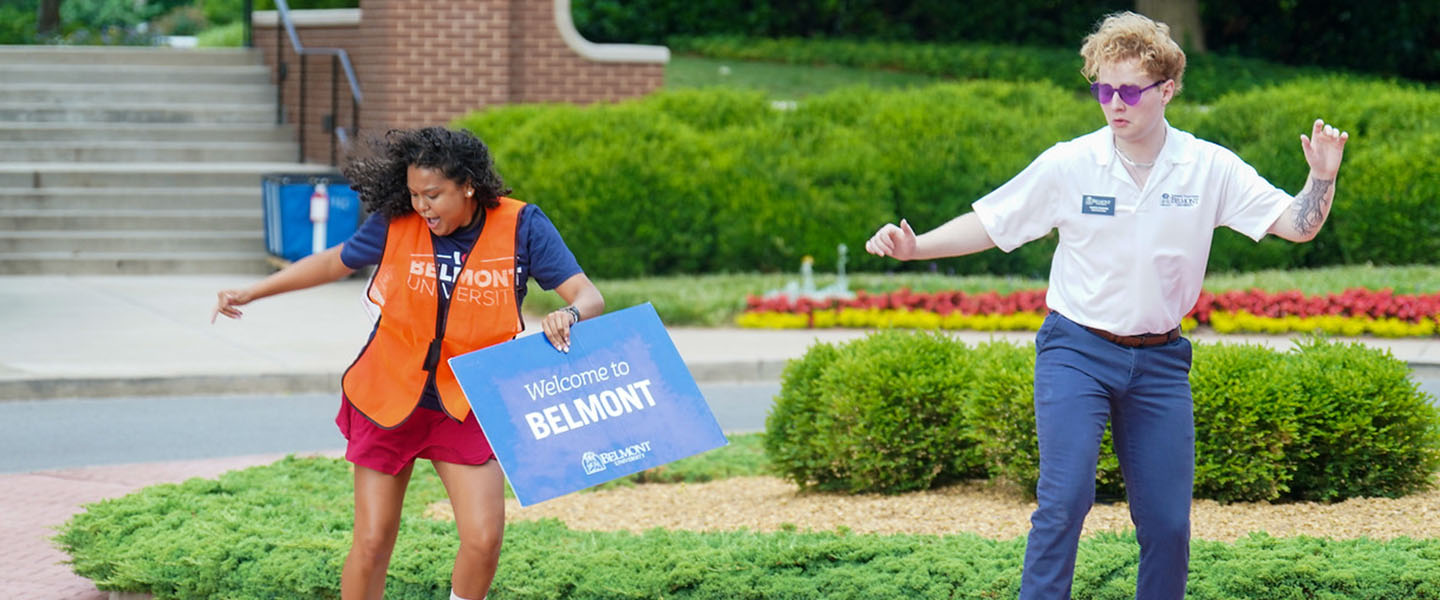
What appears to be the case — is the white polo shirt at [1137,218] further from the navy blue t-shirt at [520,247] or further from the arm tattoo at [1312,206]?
the navy blue t-shirt at [520,247]

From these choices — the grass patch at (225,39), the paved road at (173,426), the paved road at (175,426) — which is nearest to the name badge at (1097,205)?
the paved road at (175,426)

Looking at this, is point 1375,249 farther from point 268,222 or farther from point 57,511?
point 57,511

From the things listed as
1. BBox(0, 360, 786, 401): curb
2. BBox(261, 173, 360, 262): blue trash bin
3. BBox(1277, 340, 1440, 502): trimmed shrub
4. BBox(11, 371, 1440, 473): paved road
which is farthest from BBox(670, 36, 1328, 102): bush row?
BBox(1277, 340, 1440, 502): trimmed shrub

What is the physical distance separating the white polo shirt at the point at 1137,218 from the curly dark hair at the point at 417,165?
1387 mm

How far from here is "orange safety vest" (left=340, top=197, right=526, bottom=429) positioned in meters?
4.32

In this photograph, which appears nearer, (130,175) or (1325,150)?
(1325,150)

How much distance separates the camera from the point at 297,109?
1908 centimetres

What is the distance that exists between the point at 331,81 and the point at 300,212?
3.35 m

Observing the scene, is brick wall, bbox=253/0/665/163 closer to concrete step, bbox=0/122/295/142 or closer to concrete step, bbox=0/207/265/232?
concrete step, bbox=0/122/295/142

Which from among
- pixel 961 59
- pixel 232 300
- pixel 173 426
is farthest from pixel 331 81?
pixel 232 300

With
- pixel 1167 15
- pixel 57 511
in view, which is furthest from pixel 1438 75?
pixel 57 511

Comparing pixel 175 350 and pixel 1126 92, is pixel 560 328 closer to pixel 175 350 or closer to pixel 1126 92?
pixel 1126 92

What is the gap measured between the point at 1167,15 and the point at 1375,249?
526 inches

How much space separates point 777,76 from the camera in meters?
25.5
